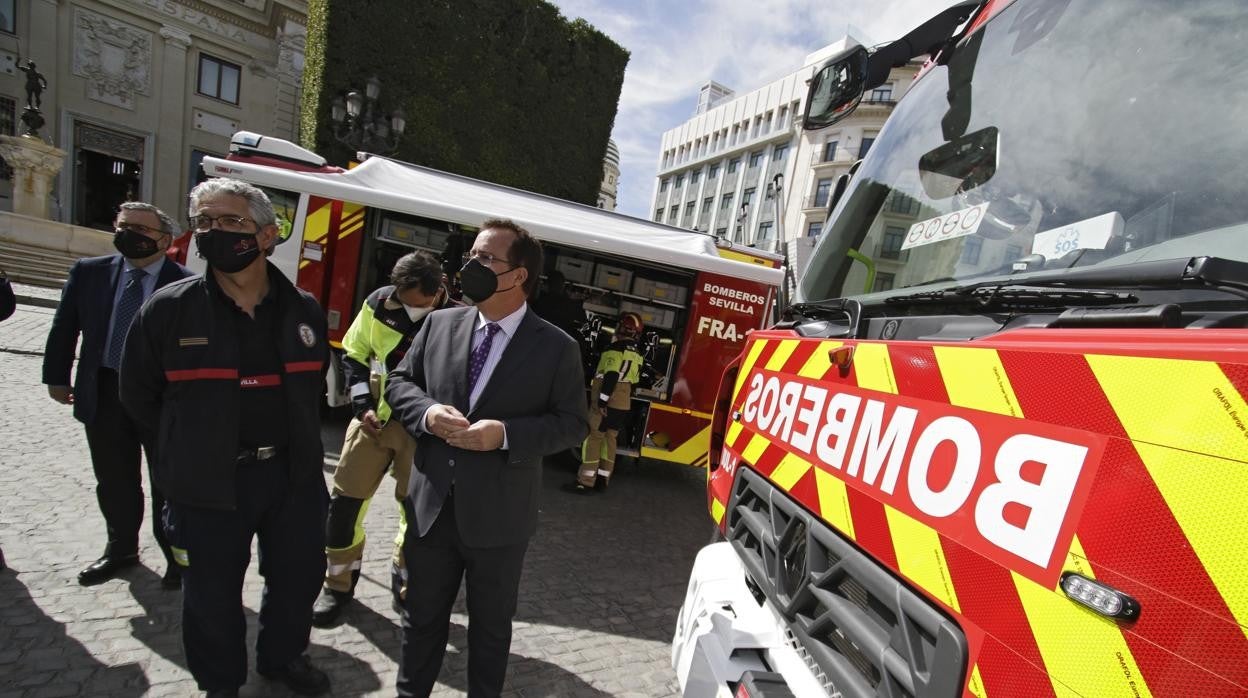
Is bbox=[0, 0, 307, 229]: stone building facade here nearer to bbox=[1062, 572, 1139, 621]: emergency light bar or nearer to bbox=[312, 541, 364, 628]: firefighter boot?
bbox=[312, 541, 364, 628]: firefighter boot

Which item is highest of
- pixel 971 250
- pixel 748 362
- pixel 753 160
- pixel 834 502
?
pixel 753 160

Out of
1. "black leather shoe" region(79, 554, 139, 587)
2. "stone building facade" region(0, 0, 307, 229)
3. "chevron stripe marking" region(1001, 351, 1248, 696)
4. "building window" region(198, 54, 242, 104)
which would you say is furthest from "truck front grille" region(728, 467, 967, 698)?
"building window" region(198, 54, 242, 104)

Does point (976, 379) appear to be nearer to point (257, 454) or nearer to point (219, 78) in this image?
point (257, 454)

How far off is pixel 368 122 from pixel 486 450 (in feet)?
35.7

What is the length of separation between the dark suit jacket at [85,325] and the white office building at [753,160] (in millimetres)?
32653

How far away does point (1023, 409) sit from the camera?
40.7 inches

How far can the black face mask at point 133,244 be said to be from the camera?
2.73 m

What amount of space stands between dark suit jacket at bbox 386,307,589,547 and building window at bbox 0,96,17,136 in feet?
93.9

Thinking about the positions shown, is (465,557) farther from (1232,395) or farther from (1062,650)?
(1232,395)

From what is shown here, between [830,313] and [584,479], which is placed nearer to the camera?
[830,313]

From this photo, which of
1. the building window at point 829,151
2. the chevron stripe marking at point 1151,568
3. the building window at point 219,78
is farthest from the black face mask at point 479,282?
the building window at point 829,151

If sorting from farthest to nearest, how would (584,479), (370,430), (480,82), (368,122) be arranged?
(480,82)
(368,122)
(584,479)
(370,430)

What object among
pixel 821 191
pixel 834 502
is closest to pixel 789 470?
pixel 834 502

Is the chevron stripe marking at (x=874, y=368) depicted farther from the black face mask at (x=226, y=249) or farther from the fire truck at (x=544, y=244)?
the fire truck at (x=544, y=244)
